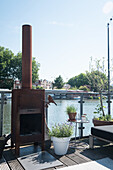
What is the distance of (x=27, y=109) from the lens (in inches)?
128

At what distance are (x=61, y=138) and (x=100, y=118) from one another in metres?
1.55

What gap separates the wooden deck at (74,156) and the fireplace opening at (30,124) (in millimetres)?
346

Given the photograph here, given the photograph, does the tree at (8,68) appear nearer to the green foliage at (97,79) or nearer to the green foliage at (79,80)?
the green foliage at (79,80)

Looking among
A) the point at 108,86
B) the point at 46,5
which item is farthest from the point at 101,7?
the point at 108,86

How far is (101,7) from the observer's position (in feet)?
23.4

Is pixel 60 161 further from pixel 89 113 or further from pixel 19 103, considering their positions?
pixel 89 113

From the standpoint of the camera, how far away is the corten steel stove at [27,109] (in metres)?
3.21

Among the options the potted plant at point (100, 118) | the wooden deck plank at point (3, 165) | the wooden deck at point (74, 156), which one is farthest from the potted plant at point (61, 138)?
the potted plant at point (100, 118)

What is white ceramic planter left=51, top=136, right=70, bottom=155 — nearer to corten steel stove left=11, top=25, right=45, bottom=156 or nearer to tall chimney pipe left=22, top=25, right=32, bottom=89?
corten steel stove left=11, top=25, right=45, bottom=156

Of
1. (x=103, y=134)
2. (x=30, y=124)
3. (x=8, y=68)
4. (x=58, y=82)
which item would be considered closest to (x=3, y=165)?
(x=30, y=124)

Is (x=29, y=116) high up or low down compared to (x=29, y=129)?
up

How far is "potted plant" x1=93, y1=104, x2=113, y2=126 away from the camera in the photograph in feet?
13.4

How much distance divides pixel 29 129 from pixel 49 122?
2.74ft

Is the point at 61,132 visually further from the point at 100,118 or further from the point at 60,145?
the point at 100,118
